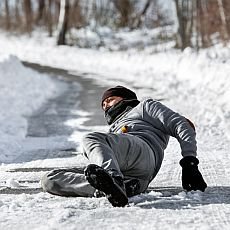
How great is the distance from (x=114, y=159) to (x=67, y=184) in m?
0.48

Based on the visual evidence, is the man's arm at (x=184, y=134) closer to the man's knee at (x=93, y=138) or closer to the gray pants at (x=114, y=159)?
the gray pants at (x=114, y=159)

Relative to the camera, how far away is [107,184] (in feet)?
13.2

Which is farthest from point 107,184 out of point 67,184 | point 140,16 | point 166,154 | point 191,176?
point 140,16

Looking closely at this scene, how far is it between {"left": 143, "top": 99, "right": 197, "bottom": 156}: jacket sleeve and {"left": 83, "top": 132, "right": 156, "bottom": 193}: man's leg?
24 cm

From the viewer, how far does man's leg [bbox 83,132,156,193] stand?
4.43 metres

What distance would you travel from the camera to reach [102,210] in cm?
414

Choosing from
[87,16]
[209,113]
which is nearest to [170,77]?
[209,113]

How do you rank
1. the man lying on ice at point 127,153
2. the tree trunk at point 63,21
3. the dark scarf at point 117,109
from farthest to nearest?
1. the tree trunk at point 63,21
2. the dark scarf at point 117,109
3. the man lying on ice at point 127,153

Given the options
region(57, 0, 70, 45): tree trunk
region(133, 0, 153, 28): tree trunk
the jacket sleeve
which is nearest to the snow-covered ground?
the jacket sleeve

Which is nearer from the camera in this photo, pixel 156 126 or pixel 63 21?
pixel 156 126

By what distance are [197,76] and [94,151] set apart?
11719 mm

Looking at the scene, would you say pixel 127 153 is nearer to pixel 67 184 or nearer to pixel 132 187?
pixel 132 187

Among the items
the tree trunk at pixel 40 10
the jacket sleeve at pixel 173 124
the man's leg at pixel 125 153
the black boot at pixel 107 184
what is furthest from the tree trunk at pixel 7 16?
the black boot at pixel 107 184

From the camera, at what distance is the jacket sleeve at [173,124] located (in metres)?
4.78
